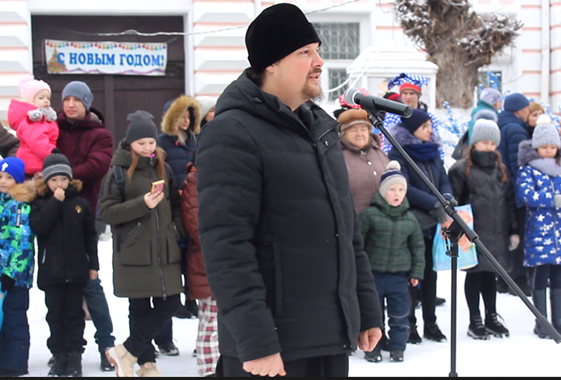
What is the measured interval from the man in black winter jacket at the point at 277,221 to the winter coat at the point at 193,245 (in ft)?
6.90

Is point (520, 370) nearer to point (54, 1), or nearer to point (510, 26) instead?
point (510, 26)

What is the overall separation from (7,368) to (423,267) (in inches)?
111

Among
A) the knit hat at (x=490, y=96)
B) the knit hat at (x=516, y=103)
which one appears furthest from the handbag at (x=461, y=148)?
the knit hat at (x=490, y=96)

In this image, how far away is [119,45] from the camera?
10.7m

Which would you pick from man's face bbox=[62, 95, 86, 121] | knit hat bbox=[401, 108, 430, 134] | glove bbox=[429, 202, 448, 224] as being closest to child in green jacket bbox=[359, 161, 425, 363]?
glove bbox=[429, 202, 448, 224]

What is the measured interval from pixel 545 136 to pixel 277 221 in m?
4.02

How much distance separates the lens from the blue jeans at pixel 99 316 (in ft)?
16.1

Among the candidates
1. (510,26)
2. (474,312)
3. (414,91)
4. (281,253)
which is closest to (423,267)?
(474,312)

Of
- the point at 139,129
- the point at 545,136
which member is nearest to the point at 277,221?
the point at 139,129

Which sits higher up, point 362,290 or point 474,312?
point 362,290

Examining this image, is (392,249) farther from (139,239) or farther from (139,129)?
(139,129)

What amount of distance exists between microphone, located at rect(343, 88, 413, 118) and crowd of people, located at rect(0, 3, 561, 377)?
0.28 feet

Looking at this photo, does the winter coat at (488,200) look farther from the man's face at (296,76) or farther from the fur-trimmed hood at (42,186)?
the man's face at (296,76)

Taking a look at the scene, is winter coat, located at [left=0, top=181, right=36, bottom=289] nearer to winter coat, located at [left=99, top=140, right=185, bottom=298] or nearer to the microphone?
winter coat, located at [left=99, top=140, right=185, bottom=298]
